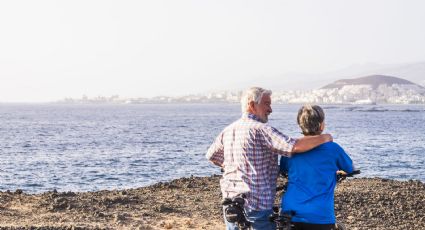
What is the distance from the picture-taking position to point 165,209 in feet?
48.9

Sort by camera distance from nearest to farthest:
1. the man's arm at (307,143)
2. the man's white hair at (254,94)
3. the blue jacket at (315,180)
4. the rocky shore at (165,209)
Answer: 1. the man's arm at (307,143)
2. the blue jacket at (315,180)
3. the man's white hair at (254,94)
4. the rocky shore at (165,209)

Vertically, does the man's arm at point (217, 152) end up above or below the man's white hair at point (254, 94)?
below

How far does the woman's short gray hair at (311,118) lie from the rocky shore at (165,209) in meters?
6.74

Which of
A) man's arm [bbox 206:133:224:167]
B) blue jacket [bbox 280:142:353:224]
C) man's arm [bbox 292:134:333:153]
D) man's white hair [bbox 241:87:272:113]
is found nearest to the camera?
man's arm [bbox 292:134:333:153]

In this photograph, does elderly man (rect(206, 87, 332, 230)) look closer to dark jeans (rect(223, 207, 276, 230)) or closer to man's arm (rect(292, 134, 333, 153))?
dark jeans (rect(223, 207, 276, 230))

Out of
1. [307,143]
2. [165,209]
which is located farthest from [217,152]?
[165,209]

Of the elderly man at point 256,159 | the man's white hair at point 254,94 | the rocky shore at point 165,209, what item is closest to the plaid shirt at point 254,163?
the elderly man at point 256,159

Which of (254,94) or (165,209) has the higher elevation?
(254,94)

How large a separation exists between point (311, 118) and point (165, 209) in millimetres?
9506

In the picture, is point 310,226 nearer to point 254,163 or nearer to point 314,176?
point 314,176

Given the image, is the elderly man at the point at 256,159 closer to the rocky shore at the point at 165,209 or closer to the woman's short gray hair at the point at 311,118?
the woman's short gray hair at the point at 311,118

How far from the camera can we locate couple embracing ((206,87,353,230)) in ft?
19.3

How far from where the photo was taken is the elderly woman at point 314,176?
5.89m

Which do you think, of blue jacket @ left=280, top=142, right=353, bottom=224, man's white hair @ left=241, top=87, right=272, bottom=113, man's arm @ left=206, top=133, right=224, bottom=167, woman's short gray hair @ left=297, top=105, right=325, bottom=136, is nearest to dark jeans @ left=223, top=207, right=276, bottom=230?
blue jacket @ left=280, top=142, right=353, bottom=224
